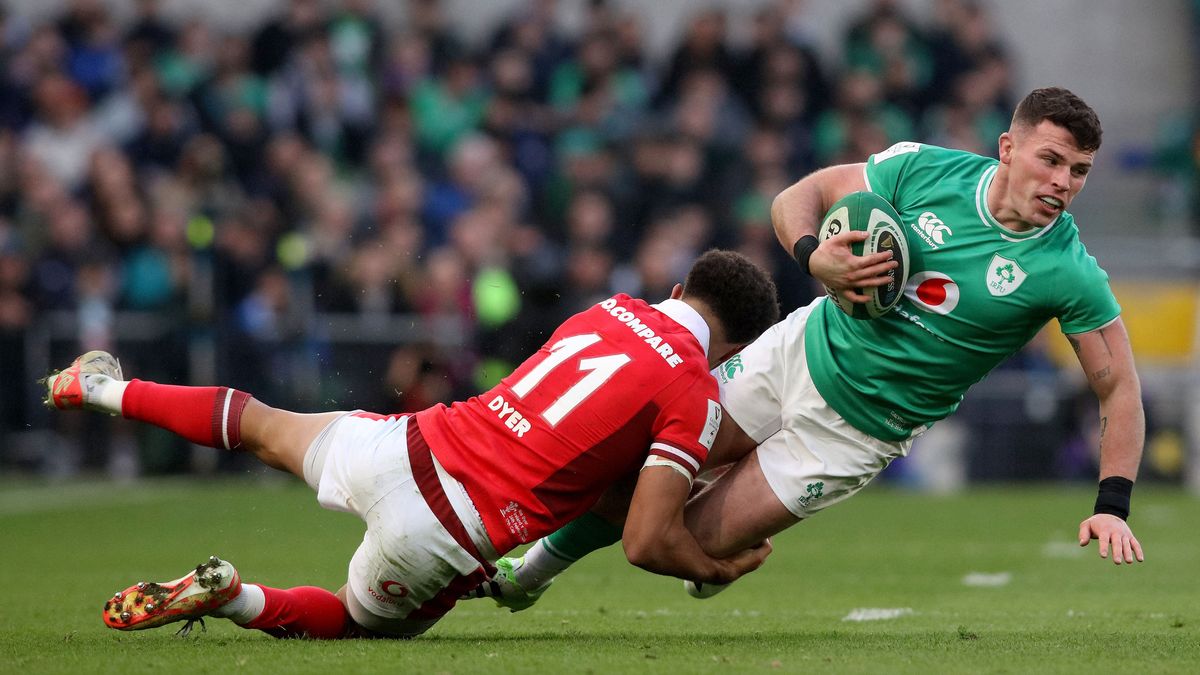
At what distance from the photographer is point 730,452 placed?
6898mm

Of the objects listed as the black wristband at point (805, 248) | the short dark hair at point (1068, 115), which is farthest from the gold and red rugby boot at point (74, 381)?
the short dark hair at point (1068, 115)

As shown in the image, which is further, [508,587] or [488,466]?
[508,587]

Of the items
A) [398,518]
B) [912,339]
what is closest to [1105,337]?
[912,339]

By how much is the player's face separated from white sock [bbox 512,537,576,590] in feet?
7.48

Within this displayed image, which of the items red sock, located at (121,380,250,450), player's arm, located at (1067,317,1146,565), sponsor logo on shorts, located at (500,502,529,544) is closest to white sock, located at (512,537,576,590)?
sponsor logo on shorts, located at (500,502,529,544)

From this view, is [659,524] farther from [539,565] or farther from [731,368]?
[731,368]

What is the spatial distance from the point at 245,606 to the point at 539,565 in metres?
1.26

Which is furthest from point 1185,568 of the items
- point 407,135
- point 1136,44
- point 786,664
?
point 1136,44

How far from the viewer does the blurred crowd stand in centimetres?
1541

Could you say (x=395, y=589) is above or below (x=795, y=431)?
below

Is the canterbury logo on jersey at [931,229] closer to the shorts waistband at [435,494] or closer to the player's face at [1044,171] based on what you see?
the player's face at [1044,171]

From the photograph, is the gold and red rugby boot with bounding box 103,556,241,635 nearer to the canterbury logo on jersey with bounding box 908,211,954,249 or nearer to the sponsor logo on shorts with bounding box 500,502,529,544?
the sponsor logo on shorts with bounding box 500,502,529,544

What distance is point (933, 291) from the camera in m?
6.49

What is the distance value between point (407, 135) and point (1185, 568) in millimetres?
9835
